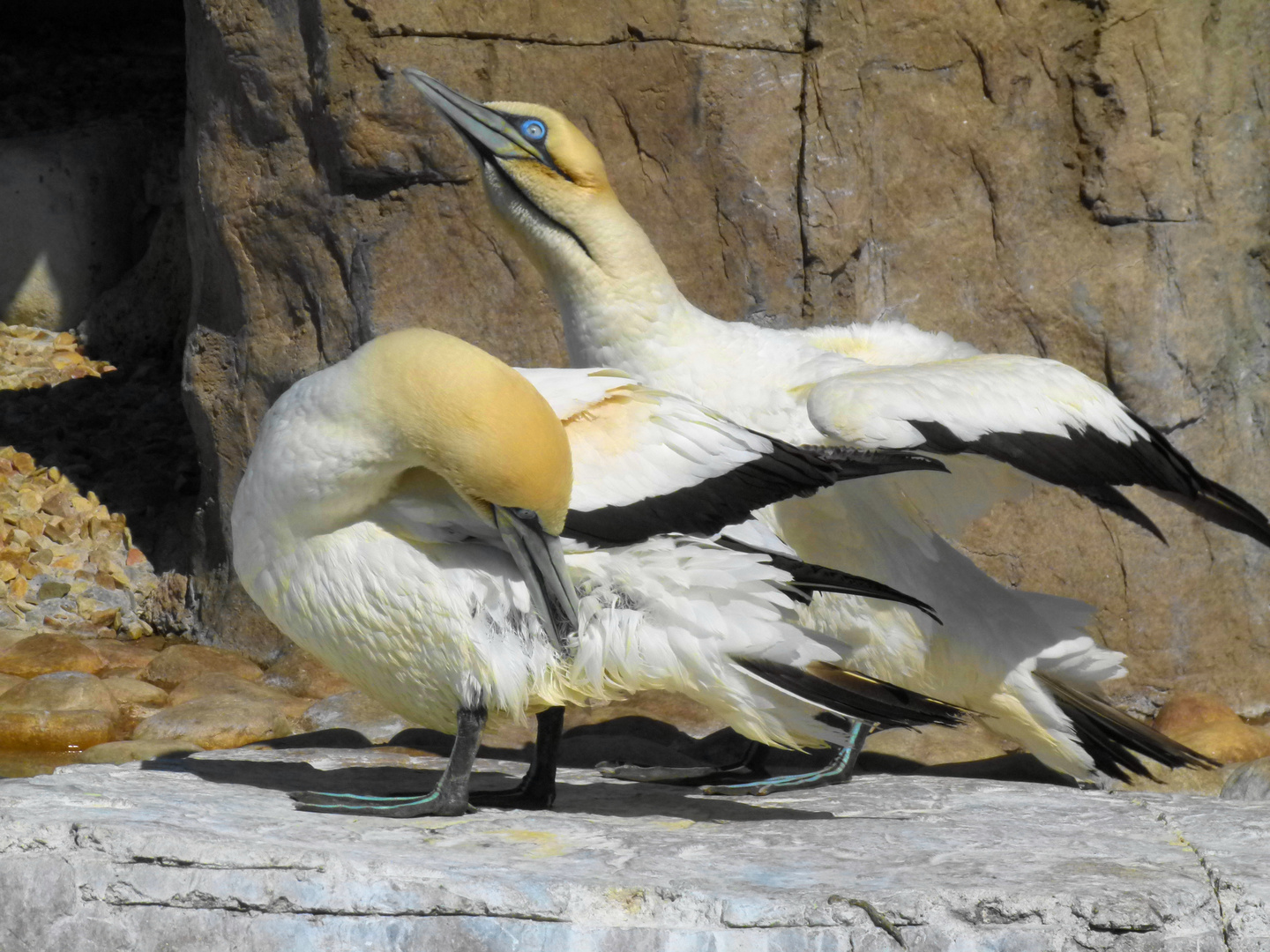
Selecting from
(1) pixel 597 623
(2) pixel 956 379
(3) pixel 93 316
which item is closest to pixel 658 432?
(1) pixel 597 623

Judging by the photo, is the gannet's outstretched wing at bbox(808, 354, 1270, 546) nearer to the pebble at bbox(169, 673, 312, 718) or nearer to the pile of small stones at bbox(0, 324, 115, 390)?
the pebble at bbox(169, 673, 312, 718)

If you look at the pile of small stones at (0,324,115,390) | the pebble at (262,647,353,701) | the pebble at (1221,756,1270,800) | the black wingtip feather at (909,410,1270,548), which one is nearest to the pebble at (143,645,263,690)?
the pebble at (262,647,353,701)

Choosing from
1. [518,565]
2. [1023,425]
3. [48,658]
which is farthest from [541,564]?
[48,658]

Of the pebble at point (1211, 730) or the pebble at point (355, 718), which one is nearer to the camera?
the pebble at point (1211, 730)

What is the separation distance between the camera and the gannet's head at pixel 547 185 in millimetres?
4395

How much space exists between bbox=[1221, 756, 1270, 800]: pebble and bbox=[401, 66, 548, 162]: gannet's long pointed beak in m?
2.65

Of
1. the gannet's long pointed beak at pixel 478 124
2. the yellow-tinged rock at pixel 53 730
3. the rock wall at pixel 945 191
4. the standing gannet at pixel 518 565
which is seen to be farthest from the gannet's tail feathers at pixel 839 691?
the yellow-tinged rock at pixel 53 730

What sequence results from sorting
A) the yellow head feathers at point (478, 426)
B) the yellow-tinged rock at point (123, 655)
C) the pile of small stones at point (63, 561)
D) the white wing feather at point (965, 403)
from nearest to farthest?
the yellow head feathers at point (478, 426)
the white wing feather at point (965, 403)
the yellow-tinged rock at point (123, 655)
the pile of small stones at point (63, 561)

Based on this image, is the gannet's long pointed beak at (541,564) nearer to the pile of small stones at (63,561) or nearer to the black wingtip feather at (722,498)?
the black wingtip feather at (722,498)

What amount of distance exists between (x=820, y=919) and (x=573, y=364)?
214 cm

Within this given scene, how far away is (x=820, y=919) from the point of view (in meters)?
2.76

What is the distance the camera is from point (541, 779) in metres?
3.72

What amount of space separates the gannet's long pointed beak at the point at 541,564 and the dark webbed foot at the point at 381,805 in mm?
480

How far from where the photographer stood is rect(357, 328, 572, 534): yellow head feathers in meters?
Result: 3.09
